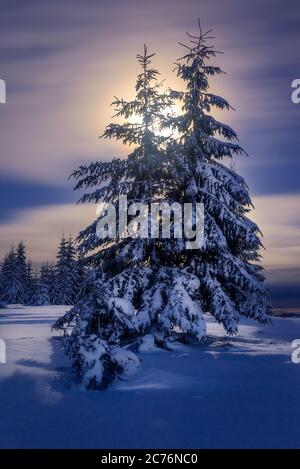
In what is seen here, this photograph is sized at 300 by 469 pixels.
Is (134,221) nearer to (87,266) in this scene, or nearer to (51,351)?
(87,266)

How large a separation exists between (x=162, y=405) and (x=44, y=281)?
6457 centimetres

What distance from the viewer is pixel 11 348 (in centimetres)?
1395

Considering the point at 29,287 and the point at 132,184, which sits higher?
the point at 132,184

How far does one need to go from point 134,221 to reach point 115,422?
8807 mm

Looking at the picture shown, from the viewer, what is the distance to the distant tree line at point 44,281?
64625 millimetres

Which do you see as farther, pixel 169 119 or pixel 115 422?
pixel 169 119

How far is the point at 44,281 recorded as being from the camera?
70.1 meters

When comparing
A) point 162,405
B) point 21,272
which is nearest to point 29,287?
point 21,272

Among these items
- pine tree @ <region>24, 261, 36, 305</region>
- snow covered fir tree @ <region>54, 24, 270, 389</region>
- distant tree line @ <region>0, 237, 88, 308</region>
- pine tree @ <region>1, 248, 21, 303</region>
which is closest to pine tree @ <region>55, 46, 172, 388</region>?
snow covered fir tree @ <region>54, 24, 270, 389</region>

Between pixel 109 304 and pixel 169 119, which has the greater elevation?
pixel 169 119

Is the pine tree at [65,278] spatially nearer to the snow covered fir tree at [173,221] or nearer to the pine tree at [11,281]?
the pine tree at [11,281]

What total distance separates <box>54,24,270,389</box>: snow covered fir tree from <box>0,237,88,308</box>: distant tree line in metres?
44.2

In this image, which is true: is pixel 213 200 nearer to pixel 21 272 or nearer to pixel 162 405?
pixel 162 405
